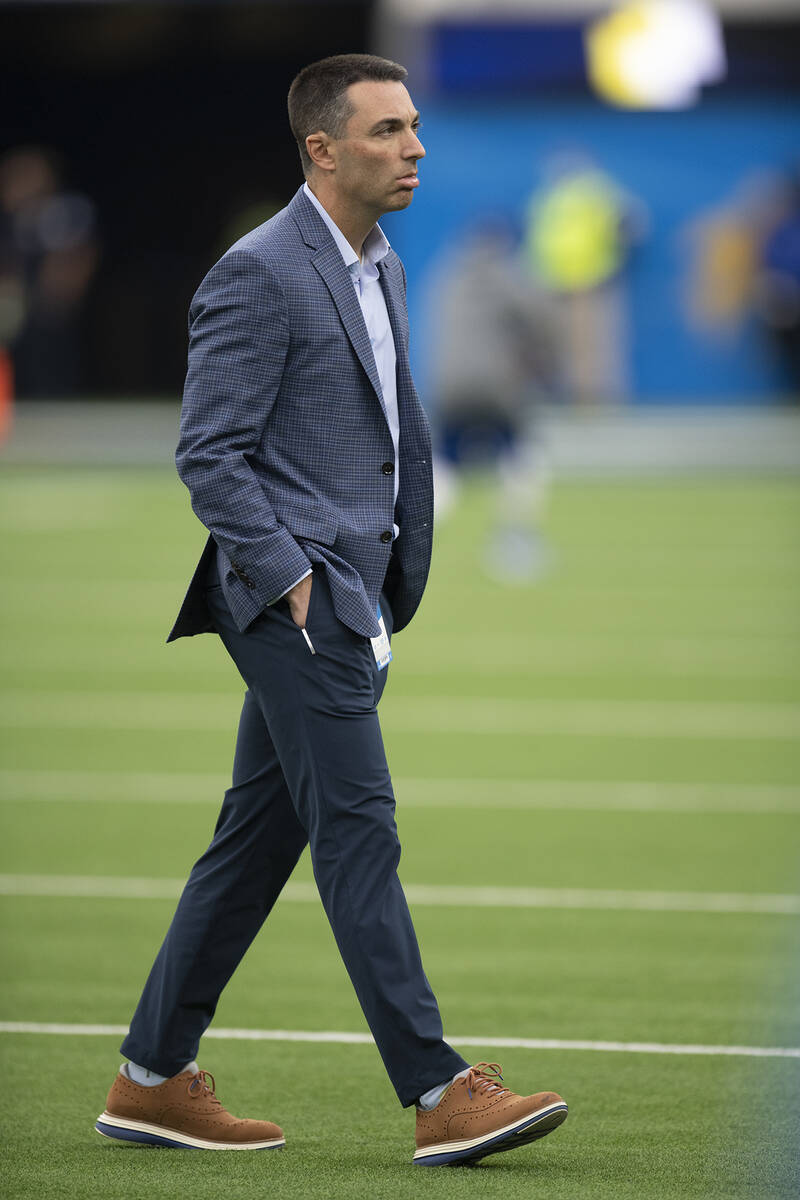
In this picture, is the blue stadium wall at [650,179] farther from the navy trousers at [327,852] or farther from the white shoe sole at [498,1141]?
the white shoe sole at [498,1141]

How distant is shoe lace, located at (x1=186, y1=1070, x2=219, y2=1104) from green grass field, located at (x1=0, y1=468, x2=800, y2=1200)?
0.43 ft

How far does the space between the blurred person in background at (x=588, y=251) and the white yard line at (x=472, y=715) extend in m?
18.5

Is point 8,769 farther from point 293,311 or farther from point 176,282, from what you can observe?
point 176,282

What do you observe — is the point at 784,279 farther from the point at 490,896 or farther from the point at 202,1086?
the point at 202,1086

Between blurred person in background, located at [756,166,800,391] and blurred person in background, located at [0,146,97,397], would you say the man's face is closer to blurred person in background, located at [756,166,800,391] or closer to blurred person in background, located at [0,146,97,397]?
blurred person in background, located at [0,146,97,397]

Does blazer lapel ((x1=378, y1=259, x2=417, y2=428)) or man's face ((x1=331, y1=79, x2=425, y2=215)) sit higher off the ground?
man's face ((x1=331, y1=79, x2=425, y2=215))

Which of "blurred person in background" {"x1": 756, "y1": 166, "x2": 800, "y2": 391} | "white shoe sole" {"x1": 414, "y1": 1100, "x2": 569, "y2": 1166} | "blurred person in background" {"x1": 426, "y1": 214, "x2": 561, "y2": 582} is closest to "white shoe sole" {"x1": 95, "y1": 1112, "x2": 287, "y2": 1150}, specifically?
"white shoe sole" {"x1": 414, "y1": 1100, "x2": 569, "y2": 1166}

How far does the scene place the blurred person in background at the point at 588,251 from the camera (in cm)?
2905

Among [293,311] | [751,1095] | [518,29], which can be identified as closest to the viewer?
[293,311]

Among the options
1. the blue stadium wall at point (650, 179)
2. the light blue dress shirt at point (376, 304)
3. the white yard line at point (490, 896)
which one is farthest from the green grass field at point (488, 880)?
the blue stadium wall at point (650, 179)

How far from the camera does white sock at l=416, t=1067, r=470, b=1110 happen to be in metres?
4.25

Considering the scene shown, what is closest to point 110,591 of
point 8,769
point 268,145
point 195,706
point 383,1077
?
point 195,706

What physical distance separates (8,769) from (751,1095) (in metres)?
4.93

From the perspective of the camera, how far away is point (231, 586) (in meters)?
4.33
